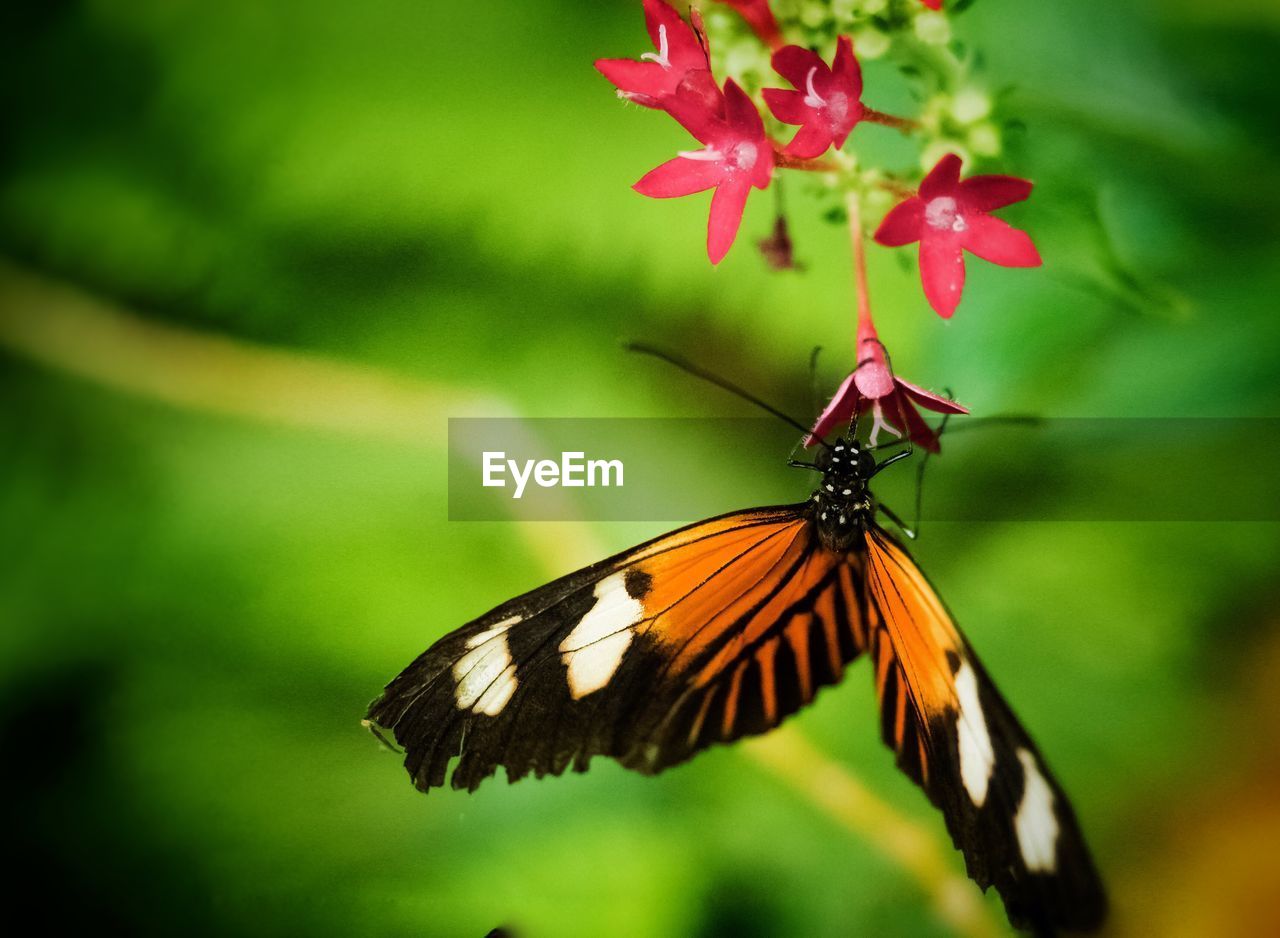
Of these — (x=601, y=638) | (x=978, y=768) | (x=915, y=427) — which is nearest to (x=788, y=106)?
(x=915, y=427)

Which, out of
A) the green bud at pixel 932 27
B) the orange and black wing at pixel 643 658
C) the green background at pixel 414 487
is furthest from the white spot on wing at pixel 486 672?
Answer: the green bud at pixel 932 27

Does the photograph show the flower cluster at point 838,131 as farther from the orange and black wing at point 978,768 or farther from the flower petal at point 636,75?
the orange and black wing at point 978,768

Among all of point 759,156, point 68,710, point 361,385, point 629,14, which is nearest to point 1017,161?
point 759,156

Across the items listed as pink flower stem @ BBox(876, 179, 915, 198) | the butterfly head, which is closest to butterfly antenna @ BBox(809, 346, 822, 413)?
the butterfly head

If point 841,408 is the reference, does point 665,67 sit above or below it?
above

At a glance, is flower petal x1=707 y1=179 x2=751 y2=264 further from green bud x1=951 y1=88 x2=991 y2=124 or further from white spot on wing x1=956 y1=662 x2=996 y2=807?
white spot on wing x1=956 y1=662 x2=996 y2=807

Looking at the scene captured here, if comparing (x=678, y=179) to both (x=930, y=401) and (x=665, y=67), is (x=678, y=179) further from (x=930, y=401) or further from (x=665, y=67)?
(x=930, y=401)
